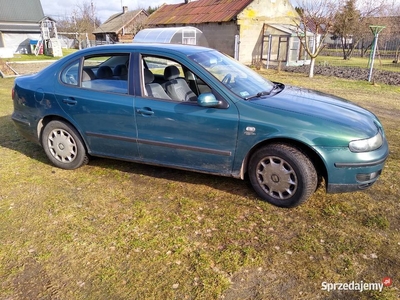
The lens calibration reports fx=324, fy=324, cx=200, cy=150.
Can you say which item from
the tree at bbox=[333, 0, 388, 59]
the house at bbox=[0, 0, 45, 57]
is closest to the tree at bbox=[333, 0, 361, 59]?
the tree at bbox=[333, 0, 388, 59]

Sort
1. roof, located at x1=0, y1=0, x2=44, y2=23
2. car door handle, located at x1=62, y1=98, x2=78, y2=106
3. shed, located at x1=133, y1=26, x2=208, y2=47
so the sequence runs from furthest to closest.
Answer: roof, located at x1=0, y1=0, x2=44, y2=23 → shed, located at x1=133, y1=26, x2=208, y2=47 → car door handle, located at x1=62, y1=98, x2=78, y2=106

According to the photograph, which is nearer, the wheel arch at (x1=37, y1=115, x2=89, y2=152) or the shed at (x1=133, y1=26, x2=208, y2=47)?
the wheel arch at (x1=37, y1=115, x2=89, y2=152)

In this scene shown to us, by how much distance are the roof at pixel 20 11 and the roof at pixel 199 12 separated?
492 inches

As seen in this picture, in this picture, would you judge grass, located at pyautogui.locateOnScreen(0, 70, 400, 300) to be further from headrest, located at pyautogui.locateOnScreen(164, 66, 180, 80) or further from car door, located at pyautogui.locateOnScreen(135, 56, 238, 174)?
headrest, located at pyautogui.locateOnScreen(164, 66, 180, 80)

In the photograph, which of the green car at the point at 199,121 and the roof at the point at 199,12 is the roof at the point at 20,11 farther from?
the green car at the point at 199,121

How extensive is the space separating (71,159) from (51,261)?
1950 millimetres

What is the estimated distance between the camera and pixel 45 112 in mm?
4336

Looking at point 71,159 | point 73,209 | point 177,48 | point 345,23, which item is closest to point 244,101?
point 177,48

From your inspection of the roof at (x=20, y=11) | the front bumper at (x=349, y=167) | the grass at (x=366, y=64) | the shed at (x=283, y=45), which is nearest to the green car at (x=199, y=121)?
the front bumper at (x=349, y=167)

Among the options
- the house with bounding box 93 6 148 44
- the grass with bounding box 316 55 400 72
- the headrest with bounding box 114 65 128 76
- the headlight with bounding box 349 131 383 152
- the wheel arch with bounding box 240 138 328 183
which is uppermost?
the house with bounding box 93 6 148 44

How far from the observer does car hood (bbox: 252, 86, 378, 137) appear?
3.24m

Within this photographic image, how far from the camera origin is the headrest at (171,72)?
4.36 metres

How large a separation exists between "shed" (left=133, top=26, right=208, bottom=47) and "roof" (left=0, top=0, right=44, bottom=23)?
51.4 ft

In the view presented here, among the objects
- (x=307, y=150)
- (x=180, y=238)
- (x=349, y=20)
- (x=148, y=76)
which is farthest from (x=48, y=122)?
(x=349, y=20)
